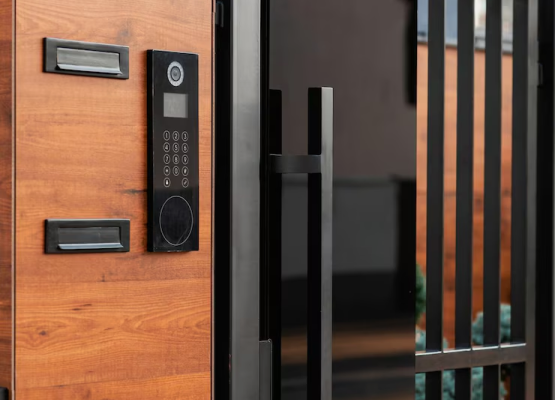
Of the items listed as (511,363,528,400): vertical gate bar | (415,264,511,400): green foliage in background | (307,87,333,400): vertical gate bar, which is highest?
(307,87,333,400): vertical gate bar

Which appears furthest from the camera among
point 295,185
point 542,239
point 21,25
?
point 542,239

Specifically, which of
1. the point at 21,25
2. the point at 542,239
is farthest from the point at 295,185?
the point at 542,239

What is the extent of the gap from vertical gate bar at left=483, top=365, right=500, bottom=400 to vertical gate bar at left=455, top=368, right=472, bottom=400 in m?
0.07

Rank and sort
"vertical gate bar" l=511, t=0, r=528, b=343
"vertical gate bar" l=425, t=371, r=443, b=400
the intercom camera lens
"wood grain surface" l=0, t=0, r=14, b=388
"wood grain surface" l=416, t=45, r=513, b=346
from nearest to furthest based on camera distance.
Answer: "wood grain surface" l=0, t=0, r=14, b=388 < the intercom camera lens < "vertical gate bar" l=425, t=371, r=443, b=400 < "vertical gate bar" l=511, t=0, r=528, b=343 < "wood grain surface" l=416, t=45, r=513, b=346

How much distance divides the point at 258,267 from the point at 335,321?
0.17 metres

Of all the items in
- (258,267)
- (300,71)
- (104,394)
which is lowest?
(104,394)

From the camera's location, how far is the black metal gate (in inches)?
64.9

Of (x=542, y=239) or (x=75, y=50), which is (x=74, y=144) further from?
(x=542, y=239)

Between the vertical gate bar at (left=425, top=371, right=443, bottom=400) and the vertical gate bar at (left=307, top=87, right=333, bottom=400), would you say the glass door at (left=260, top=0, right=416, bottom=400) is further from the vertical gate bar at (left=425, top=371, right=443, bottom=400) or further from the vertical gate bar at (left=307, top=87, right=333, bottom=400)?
the vertical gate bar at (left=425, top=371, right=443, bottom=400)

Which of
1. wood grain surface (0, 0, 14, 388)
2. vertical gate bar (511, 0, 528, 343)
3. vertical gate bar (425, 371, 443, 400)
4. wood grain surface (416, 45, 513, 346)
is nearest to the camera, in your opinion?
wood grain surface (0, 0, 14, 388)

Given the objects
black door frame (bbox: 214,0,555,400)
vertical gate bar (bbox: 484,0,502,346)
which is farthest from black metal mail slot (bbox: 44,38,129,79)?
vertical gate bar (bbox: 484,0,502,346)

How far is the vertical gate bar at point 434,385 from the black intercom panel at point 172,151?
742mm

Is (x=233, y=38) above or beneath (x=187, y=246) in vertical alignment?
above

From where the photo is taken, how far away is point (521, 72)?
5.75 ft
